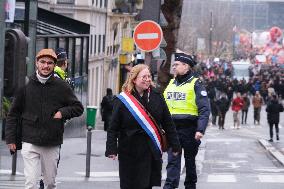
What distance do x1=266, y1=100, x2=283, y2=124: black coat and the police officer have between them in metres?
20.6

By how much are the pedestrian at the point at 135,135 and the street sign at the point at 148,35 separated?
22.4 ft

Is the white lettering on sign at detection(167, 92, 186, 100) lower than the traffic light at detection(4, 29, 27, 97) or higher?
lower

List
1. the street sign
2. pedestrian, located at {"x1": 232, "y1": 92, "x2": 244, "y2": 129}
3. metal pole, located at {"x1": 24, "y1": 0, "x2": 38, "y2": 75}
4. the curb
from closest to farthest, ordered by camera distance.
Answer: the street sign, metal pole, located at {"x1": 24, "y1": 0, "x2": 38, "y2": 75}, the curb, pedestrian, located at {"x1": 232, "y1": 92, "x2": 244, "y2": 129}

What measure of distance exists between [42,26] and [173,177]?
54.6 feet

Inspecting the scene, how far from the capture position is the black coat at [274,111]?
32750 millimetres

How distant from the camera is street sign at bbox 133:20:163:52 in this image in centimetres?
1680

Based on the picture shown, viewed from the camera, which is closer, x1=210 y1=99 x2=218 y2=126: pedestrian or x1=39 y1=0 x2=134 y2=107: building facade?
x1=210 y1=99 x2=218 y2=126: pedestrian

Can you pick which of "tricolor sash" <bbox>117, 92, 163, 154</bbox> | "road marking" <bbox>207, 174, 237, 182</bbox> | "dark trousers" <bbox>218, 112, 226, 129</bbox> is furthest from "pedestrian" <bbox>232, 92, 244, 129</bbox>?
"tricolor sash" <bbox>117, 92, 163, 154</bbox>

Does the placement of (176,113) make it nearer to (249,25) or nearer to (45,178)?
(45,178)

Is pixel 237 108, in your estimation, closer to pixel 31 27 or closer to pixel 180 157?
pixel 31 27

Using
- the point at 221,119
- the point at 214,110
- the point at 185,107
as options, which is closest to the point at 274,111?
the point at 221,119

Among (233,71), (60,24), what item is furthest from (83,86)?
(233,71)

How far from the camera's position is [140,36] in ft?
55.6

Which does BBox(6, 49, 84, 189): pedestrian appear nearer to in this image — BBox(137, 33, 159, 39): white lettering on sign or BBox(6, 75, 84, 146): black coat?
BBox(6, 75, 84, 146): black coat
